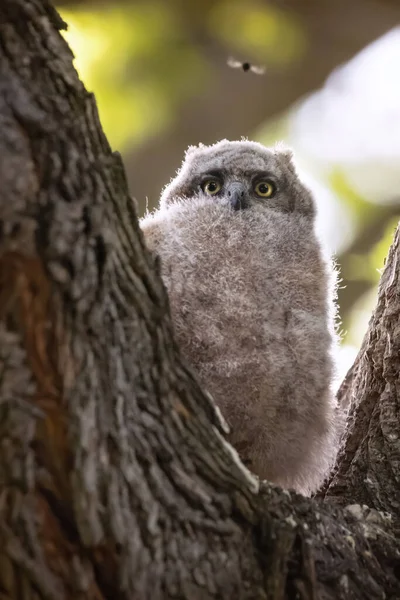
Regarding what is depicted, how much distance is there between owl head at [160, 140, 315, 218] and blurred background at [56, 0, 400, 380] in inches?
53.0

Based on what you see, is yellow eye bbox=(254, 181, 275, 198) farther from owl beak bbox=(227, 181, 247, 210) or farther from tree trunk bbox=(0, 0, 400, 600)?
tree trunk bbox=(0, 0, 400, 600)

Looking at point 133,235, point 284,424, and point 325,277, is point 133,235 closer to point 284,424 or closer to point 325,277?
point 284,424

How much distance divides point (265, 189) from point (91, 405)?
1657 mm

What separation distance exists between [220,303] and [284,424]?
41 cm

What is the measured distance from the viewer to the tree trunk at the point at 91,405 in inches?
47.6

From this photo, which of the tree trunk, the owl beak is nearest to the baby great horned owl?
the owl beak

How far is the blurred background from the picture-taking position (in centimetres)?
414

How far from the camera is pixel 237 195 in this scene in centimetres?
251

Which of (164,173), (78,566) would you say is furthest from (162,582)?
(164,173)

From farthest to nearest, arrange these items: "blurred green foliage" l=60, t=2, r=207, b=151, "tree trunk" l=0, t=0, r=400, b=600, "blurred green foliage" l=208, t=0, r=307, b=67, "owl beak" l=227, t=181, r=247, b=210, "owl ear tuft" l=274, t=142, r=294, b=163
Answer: "blurred green foliage" l=208, t=0, r=307, b=67, "blurred green foliage" l=60, t=2, r=207, b=151, "owl ear tuft" l=274, t=142, r=294, b=163, "owl beak" l=227, t=181, r=247, b=210, "tree trunk" l=0, t=0, r=400, b=600

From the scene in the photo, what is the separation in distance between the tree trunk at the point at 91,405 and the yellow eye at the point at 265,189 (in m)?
1.31

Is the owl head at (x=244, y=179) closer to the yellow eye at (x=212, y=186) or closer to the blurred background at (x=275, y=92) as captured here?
the yellow eye at (x=212, y=186)

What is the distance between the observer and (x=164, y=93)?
4359 mm

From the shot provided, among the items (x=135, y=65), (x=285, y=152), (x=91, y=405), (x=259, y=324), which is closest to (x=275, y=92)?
(x=135, y=65)
